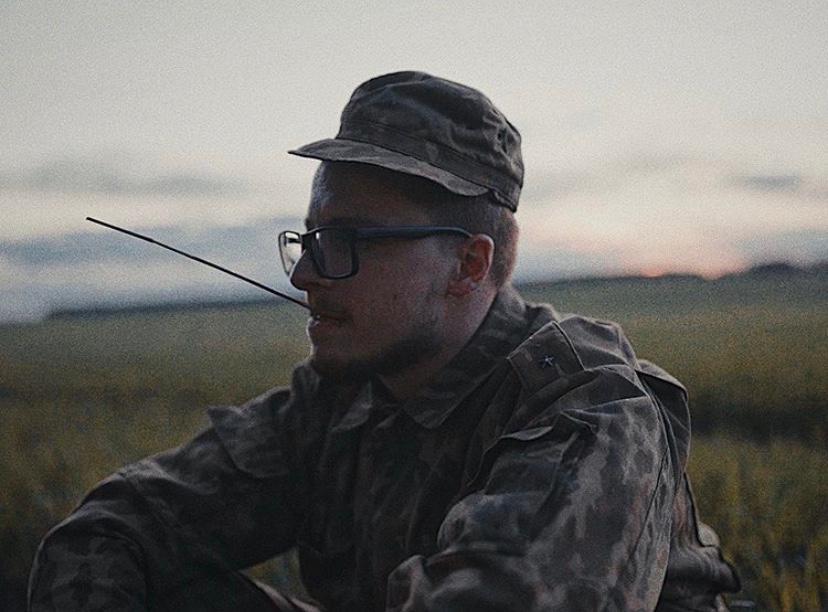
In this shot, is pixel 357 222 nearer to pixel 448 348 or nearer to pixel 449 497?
pixel 448 348

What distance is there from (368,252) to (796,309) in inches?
49.0

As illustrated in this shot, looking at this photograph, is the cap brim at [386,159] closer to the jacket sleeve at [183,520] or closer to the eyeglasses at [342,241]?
the eyeglasses at [342,241]

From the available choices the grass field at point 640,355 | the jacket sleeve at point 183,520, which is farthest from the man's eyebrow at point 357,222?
the grass field at point 640,355

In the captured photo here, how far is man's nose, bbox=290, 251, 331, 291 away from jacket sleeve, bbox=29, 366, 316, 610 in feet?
1.04

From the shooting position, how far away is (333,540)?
5.70ft

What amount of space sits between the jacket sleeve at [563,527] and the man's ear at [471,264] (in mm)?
378

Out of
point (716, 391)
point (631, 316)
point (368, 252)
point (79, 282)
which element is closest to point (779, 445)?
point (716, 391)

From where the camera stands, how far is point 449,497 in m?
1.50

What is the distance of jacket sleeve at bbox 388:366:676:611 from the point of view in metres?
1.10

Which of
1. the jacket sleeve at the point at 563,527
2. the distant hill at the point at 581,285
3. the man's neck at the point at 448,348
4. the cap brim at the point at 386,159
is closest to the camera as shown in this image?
the jacket sleeve at the point at 563,527

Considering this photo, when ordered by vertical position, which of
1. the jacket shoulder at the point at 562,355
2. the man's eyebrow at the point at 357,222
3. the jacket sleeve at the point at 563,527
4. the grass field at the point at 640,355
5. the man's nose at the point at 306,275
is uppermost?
the man's eyebrow at the point at 357,222

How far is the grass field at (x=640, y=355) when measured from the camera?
2180mm

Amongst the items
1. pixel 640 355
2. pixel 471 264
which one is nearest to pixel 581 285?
pixel 640 355

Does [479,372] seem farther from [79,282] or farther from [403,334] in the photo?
[79,282]
